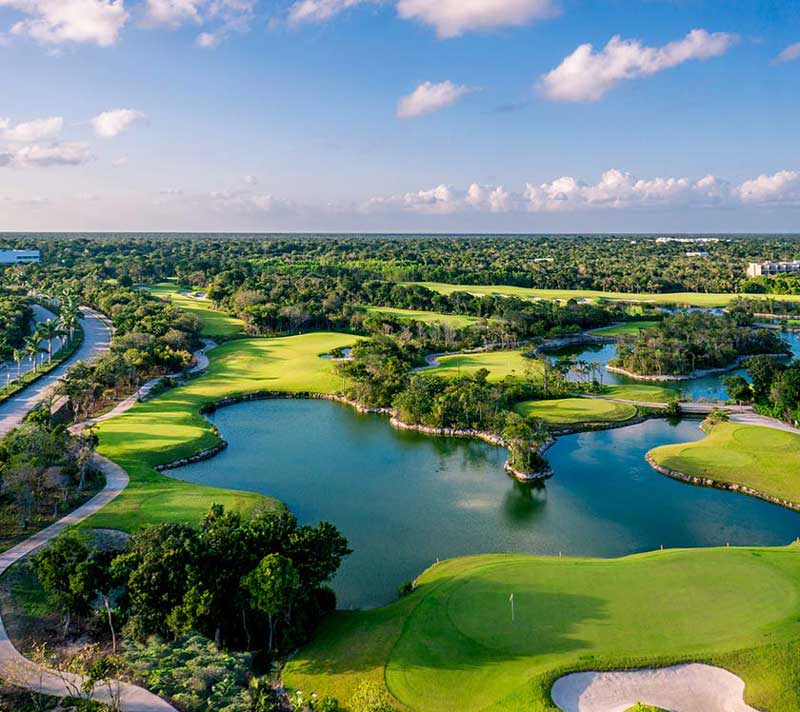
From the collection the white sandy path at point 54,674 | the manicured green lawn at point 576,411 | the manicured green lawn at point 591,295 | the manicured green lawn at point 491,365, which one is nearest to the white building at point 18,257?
the manicured green lawn at point 591,295

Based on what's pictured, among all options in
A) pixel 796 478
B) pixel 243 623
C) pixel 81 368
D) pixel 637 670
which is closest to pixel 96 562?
pixel 243 623

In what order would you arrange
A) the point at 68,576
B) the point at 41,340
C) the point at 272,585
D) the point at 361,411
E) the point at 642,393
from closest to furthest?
1. the point at 272,585
2. the point at 68,576
3. the point at 361,411
4. the point at 642,393
5. the point at 41,340

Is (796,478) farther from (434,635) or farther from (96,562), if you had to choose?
(96,562)

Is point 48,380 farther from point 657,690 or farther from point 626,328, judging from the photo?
point 626,328

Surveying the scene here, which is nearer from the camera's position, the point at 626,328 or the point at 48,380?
the point at 48,380

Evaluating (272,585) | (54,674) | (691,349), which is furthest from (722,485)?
(691,349)

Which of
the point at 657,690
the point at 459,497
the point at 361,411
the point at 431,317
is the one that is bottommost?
the point at 459,497
